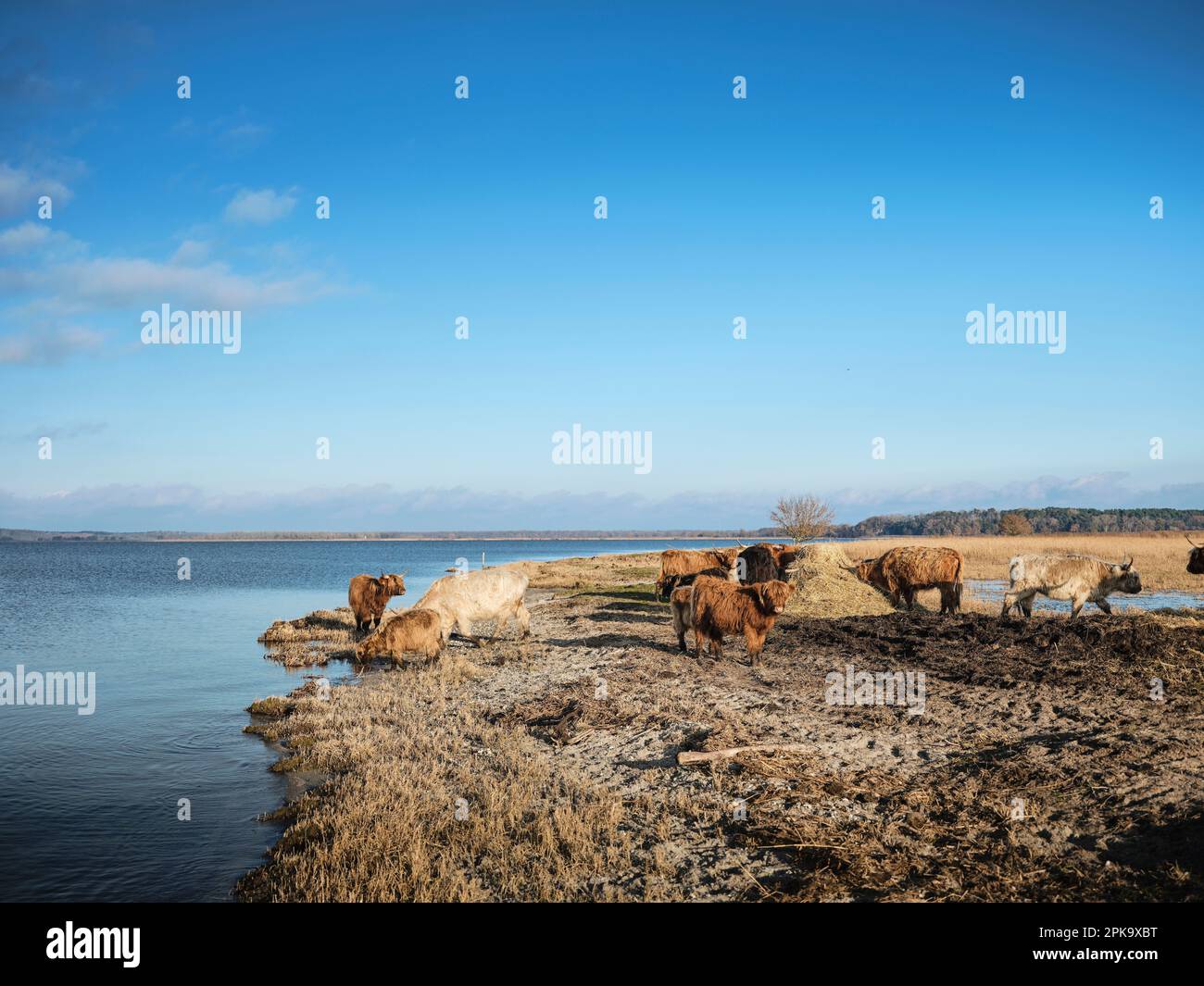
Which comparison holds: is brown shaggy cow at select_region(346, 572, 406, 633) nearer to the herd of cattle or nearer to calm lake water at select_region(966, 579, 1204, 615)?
the herd of cattle

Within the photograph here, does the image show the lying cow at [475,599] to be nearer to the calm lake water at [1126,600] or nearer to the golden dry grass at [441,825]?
the golden dry grass at [441,825]

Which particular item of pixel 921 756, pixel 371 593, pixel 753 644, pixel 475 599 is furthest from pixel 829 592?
pixel 921 756

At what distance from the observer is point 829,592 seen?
2255 cm

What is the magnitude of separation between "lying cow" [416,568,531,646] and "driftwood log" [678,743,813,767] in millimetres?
9103

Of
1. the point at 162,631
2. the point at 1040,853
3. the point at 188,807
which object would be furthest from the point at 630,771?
the point at 162,631

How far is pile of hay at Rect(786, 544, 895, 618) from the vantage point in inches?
853

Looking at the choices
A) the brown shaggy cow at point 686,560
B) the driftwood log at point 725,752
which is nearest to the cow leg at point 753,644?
the driftwood log at point 725,752

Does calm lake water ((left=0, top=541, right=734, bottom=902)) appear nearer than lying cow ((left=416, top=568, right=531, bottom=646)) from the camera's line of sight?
Yes

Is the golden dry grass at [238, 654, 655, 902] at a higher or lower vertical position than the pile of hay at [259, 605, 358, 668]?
higher

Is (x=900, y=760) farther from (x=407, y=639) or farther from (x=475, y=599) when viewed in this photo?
(x=475, y=599)

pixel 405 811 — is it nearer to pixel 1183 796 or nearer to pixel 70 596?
pixel 1183 796

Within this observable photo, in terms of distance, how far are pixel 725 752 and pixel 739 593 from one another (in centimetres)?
584

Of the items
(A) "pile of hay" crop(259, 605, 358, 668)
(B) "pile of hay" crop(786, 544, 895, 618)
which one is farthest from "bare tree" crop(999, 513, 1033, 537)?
(A) "pile of hay" crop(259, 605, 358, 668)

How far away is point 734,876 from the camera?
596 cm
